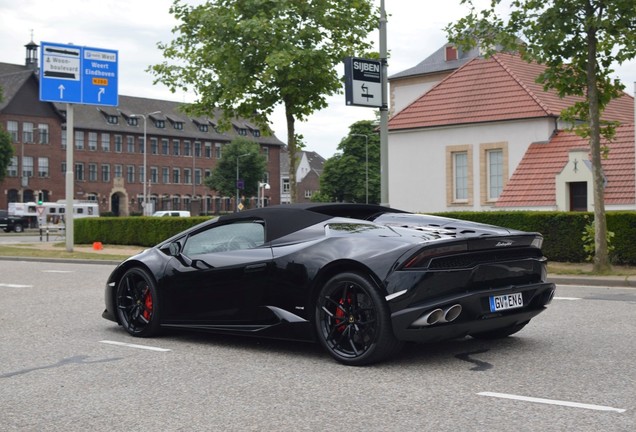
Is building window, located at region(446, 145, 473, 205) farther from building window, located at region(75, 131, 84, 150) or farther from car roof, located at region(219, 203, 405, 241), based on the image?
building window, located at region(75, 131, 84, 150)

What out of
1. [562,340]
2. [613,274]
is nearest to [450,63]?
[613,274]

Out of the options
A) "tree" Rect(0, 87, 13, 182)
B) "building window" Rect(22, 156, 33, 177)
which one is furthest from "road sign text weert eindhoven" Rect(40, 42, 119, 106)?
"building window" Rect(22, 156, 33, 177)

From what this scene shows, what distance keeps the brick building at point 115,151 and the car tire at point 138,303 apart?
8305 centimetres

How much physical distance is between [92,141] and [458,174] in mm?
73066

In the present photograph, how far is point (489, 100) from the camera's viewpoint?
35.2 metres

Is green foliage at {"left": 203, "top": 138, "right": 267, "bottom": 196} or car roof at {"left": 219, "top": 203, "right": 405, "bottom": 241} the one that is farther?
green foliage at {"left": 203, "top": 138, "right": 267, "bottom": 196}

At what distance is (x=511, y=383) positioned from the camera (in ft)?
20.4

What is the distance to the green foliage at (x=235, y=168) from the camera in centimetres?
10662

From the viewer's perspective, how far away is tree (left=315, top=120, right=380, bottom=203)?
96.6m

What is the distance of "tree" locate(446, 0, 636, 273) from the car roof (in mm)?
10713

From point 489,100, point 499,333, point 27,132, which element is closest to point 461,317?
point 499,333

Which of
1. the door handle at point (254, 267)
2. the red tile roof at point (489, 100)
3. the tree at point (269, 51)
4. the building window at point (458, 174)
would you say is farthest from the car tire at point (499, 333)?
the building window at point (458, 174)

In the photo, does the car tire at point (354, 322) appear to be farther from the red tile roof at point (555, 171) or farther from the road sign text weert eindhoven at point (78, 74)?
the road sign text weert eindhoven at point (78, 74)

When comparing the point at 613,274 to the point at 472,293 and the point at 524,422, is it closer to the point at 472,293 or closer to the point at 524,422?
the point at 472,293
